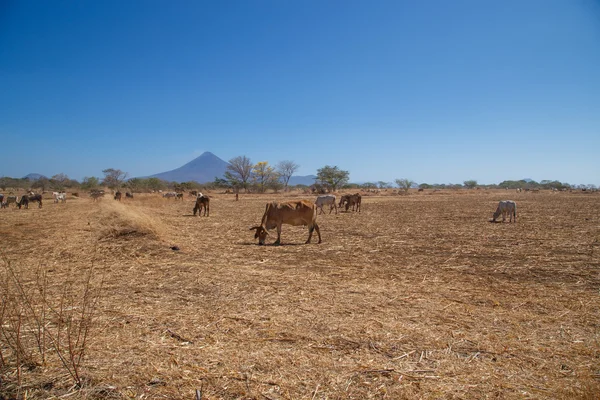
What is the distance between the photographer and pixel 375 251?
36.0 feet

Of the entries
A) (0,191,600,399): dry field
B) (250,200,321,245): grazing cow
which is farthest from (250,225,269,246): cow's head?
(0,191,600,399): dry field

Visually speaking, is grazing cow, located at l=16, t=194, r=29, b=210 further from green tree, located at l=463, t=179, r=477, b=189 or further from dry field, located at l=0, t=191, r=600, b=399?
green tree, located at l=463, t=179, r=477, b=189

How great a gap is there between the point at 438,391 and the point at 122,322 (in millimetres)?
4560

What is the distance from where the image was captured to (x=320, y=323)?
16.5 ft

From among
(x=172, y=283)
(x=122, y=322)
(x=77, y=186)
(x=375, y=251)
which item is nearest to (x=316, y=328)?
(x=122, y=322)

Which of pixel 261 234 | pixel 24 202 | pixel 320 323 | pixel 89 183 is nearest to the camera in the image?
pixel 320 323

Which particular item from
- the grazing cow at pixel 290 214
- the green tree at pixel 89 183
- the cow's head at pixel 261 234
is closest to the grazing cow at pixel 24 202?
the grazing cow at pixel 290 214

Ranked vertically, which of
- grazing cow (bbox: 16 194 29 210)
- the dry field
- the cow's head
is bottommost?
the dry field

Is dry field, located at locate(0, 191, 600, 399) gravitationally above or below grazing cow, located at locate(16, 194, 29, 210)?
below

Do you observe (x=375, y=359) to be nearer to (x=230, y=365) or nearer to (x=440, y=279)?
(x=230, y=365)

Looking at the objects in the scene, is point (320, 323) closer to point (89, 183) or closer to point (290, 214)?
point (290, 214)

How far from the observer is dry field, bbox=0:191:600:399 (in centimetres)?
346

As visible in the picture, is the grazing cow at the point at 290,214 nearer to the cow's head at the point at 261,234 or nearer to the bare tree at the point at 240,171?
the cow's head at the point at 261,234

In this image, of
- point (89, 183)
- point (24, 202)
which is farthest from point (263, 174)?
point (24, 202)
